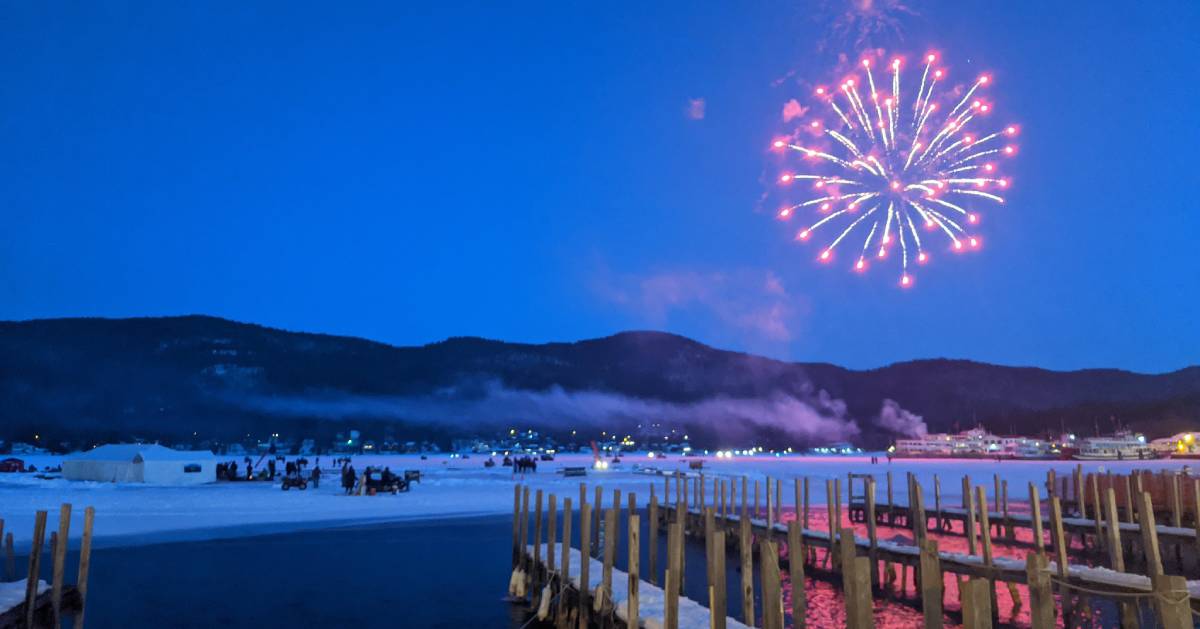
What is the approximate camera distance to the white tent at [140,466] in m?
54.6

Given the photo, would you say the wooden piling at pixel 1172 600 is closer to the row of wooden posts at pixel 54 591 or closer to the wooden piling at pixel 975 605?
the wooden piling at pixel 975 605

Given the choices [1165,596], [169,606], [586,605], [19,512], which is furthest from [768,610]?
[19,512]

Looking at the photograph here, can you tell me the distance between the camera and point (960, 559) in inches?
698

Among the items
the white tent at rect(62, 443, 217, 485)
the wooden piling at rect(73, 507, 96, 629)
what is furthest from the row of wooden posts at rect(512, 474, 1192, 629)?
the white tent at rect(62, 443, 217, 485)

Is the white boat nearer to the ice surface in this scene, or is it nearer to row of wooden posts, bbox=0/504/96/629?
the ice surface

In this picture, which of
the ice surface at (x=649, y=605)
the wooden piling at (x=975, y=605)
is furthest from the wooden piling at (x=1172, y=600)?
the ice surface at (x=649, y=605)

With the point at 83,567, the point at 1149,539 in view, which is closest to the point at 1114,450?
the point at 1149,539

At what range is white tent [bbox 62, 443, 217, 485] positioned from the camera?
54562 mm

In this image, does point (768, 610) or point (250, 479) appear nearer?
point (768, 610)

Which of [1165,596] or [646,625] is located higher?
[1165,596]

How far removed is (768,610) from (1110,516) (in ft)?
39.6

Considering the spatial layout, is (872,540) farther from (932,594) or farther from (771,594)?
(932,594)

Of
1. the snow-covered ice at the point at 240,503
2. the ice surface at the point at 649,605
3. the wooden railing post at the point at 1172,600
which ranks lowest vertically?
the snow-covered ice at the point at 240,503

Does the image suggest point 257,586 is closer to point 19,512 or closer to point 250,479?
point 19,512
